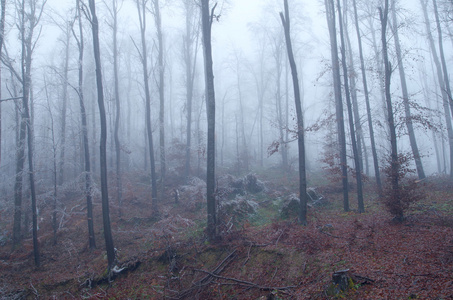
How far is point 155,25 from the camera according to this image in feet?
61.6

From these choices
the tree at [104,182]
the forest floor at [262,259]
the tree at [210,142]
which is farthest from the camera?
the tree at [104,182]

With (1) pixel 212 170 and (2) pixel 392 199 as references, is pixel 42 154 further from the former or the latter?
(2) pixel 392 199

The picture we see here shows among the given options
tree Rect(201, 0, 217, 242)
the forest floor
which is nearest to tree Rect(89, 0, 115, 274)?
the forest floor

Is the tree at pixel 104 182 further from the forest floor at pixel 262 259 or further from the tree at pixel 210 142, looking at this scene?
the tree at pixel 210 142

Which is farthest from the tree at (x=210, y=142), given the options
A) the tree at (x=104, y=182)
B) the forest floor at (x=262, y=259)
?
the tree at (x=104, y=182)

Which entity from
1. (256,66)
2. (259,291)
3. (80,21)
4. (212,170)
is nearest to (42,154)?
(80,21)

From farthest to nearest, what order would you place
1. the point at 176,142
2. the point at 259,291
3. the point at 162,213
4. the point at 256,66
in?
1. the point at 256,66
2. the point at 176,142
3. the point at 162,213
4. the point at 259,291

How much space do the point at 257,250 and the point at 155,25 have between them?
17.4m

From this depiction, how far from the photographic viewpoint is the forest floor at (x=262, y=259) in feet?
17.6

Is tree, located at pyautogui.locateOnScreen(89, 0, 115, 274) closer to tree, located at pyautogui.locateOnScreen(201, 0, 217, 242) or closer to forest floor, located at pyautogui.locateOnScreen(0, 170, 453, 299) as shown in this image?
forest floor, located at pyautogui.locateOnScreen(0, 170, 453, 299)

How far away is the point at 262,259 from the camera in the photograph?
758 centimetres

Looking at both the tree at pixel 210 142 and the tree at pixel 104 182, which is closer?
the tree at pixel 210 142

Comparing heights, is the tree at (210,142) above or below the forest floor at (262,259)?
above

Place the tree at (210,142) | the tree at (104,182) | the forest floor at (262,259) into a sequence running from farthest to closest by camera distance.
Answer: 1. the tree at (104,182)
2. the tree at (210,142)
3. the forest floor at (262,259)
